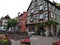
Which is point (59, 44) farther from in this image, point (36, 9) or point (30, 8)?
point (30, 8)

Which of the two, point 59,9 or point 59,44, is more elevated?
point 59,9

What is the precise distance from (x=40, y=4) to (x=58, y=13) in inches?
262

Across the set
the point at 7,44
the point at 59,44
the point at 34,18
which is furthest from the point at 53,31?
the point at 59,44

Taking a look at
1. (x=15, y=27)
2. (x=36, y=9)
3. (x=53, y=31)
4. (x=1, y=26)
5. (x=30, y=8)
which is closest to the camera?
(x=53, y=31)

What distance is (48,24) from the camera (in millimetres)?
43594

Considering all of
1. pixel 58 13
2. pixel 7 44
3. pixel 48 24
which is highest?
pixel 58 13

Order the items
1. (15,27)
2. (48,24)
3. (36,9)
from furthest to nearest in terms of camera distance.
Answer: (15,27) < (36,9) < (48,24)

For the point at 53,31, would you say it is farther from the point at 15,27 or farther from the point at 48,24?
the point at 15,27

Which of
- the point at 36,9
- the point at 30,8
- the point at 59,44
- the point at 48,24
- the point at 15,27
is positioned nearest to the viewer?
the point at 59,44

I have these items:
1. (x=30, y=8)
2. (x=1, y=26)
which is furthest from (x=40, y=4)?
(x=1, y=26)

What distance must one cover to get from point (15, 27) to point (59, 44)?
168 feet

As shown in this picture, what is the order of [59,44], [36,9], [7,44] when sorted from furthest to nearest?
1. [36,9]
2. [7,44]
3. [59,44]

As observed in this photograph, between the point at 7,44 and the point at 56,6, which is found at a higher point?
the point at 56,6

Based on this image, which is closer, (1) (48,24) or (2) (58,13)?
(1) (48,24)
